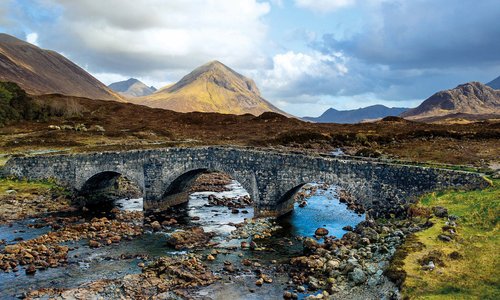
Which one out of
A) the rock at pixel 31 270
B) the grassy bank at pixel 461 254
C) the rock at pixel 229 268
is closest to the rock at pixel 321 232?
the grassy bank at pixel 461 254

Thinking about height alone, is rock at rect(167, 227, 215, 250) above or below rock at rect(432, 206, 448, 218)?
below

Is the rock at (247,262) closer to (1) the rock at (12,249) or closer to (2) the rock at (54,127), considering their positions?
(1) the rock at (12,249)

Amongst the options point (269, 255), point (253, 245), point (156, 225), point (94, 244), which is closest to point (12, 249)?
point (94, 244)

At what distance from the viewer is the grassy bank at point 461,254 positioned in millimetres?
15734

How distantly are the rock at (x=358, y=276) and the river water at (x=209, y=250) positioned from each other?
376 cm

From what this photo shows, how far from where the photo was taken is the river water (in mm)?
22156

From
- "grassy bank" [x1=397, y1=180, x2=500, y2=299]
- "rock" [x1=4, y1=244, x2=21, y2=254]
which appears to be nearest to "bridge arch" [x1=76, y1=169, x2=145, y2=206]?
"rock" [x1=4, y1=244, x2=21, y2=254]

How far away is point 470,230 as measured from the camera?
20781mm

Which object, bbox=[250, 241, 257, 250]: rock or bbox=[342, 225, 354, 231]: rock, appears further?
bbox=[342, 225, 354, 231]: rock

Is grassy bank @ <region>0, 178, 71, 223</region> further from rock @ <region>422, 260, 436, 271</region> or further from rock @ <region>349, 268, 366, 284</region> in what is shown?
rock @ <region>422, 260, 436, 271</region>

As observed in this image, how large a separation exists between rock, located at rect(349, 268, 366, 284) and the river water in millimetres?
3761

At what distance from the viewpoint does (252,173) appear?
36219mm

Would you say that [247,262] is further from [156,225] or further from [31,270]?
[31,270]

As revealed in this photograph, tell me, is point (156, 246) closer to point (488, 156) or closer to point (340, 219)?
point (340, 219)
